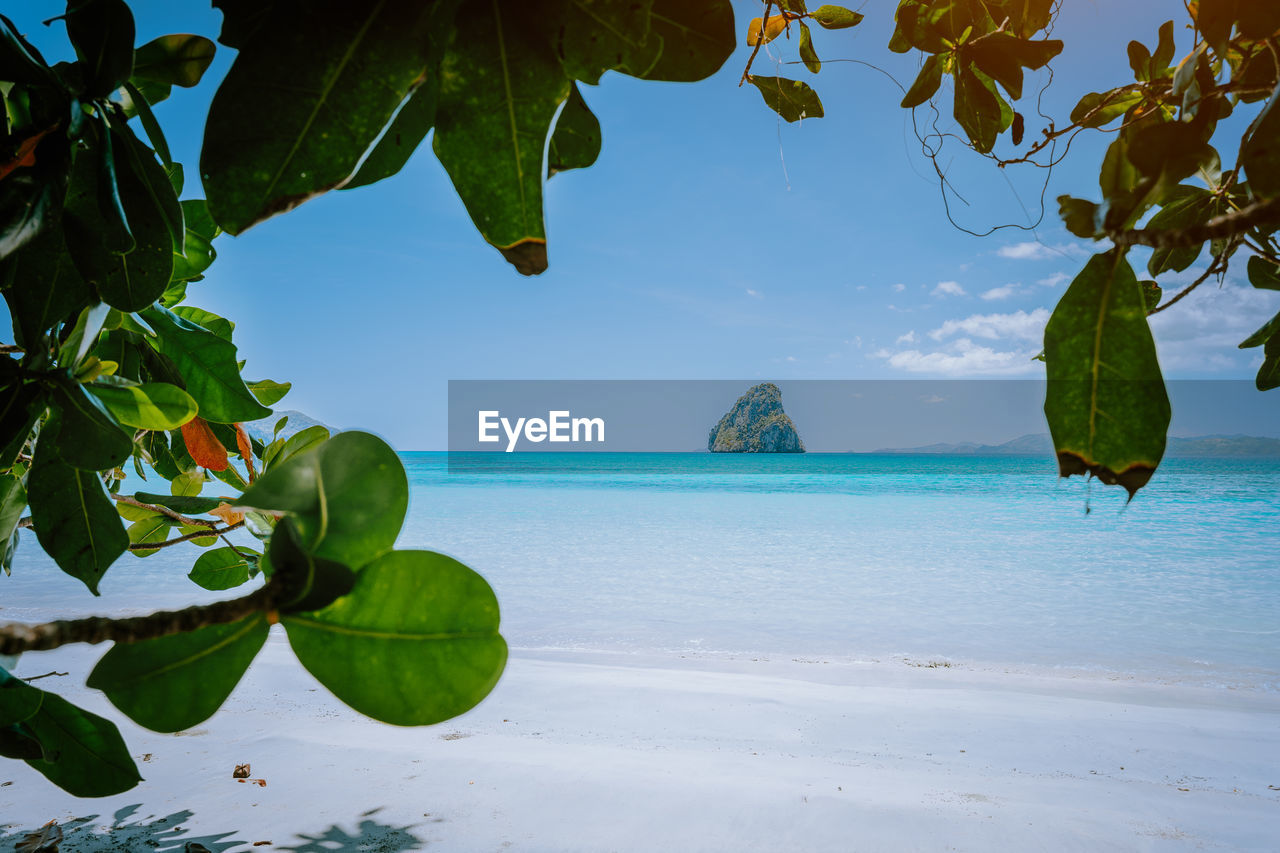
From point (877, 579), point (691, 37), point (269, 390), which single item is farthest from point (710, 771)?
A: point (877, 579)

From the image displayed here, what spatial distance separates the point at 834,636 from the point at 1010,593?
3708 millimetres

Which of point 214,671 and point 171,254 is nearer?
point 214,671

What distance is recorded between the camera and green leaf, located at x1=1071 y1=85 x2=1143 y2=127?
0.65 m

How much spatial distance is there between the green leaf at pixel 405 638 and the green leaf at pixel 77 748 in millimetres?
234

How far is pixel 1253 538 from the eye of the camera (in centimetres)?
1431

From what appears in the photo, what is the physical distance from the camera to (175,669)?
0.67ft

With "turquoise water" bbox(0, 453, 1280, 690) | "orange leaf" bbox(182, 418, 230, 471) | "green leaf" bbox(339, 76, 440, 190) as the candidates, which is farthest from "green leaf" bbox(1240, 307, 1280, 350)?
"turquoise water" bbox(0, 453, 1280, 690)

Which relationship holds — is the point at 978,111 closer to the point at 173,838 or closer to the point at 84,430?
the point at 84,430

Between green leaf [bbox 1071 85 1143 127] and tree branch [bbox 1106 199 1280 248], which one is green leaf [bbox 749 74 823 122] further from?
tree branch [bbox 1106 199 1280 248]

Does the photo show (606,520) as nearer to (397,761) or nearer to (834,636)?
(834,636)

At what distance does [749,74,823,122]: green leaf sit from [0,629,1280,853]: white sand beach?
3.76 m

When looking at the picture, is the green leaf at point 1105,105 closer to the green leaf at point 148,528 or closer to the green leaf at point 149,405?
the green leaf at point 149,405

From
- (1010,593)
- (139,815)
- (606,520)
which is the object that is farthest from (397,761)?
(606,520)

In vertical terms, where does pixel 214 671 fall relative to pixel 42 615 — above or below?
above
